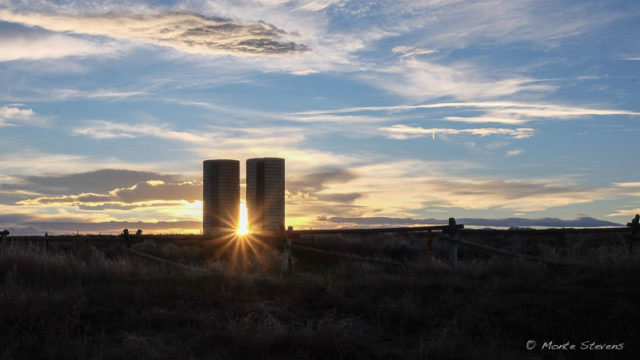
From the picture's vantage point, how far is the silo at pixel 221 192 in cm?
9269

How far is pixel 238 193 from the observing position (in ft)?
308

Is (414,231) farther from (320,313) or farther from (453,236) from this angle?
(320,313)

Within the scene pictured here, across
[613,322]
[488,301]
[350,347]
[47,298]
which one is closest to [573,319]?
[613,322]

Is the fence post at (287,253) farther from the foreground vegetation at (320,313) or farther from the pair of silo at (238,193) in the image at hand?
the pair of silo at (238,193)

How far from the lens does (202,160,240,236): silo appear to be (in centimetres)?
9269

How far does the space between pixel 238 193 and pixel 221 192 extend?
2982 millimetres

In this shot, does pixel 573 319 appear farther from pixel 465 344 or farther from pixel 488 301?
pixel 465 344

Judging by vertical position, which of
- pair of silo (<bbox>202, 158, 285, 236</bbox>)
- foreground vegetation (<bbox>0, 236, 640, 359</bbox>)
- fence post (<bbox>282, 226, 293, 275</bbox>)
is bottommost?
foreground vegetation (<bbox>0, 236, 640, 359</bbox>)

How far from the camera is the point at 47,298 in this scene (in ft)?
38.3

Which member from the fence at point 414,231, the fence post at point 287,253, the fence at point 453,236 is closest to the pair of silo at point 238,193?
the fence at point 414,231

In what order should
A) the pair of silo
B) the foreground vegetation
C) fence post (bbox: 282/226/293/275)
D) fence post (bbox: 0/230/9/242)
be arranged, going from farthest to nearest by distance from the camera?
the pair of silo, fence post (bbox: 0/230/9/242), fence post (bbox: 282/226/293/275), the foreground vegetation

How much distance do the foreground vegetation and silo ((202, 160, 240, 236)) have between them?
77318 mm

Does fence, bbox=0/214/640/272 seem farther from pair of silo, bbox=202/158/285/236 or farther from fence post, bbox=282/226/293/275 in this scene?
pair of silo, bbox=202/158/285/236

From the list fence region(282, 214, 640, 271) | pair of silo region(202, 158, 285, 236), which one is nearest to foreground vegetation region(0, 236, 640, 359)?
fence region(282, 214, 640, 271)
